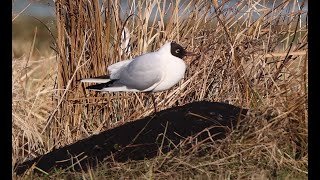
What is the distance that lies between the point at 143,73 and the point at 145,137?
591mm

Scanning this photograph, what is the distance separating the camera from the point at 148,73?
5.72 m

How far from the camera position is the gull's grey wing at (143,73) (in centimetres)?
569

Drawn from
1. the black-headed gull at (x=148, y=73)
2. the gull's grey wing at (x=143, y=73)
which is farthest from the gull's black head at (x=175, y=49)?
the gull's grey wing at (x=143, y=73)

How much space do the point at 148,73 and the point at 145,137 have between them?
0.58 m

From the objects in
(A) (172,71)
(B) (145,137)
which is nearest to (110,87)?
(A) (172,71)

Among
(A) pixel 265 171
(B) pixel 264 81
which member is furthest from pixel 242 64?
(A) pixel 265 171

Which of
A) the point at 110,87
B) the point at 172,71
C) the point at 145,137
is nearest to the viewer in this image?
the point at 145,137

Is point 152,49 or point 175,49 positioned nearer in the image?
point 175,49

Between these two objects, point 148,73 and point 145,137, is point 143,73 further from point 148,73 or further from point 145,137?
point 145,137

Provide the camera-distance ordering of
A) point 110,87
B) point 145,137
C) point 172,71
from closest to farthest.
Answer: point 145,137 → point 172,71 → point 110,87

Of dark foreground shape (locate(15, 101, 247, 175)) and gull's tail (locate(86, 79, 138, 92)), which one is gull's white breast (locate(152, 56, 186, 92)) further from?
gull's tail (locate(86, 79, 138, 92))

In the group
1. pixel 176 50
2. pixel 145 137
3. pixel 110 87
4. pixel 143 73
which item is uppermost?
pixel 176 50

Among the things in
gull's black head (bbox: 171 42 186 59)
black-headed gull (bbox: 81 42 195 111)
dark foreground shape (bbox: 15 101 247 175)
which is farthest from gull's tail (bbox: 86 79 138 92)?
gull's black head (bbox: 171 42 186 59)

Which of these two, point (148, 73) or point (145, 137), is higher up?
point (148, 73)
